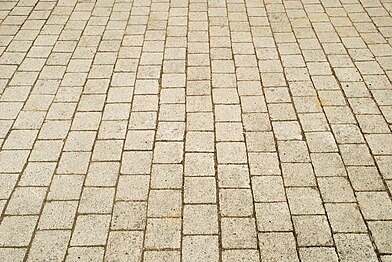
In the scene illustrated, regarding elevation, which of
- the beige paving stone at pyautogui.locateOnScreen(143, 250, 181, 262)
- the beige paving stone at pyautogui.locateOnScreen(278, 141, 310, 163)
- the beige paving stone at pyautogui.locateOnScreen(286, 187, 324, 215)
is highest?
the beige paving stone at pyautogui.locateOnScreen(143, 250, 181, 262)

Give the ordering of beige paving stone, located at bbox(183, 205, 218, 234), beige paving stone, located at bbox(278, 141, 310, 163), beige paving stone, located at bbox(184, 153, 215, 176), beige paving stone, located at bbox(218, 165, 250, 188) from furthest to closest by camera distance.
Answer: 1. beige paving stone, located at bbox(278, 141, 310, 163)
2. beige paving stone, located at bbox(184, 153, 215, 176)
3. beige paving stone, located at bbox(218, 165, 250, 188)
4. beige paving stone, located at bbox(183, 205, 218, 234)

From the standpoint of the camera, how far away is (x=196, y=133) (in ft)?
14.2

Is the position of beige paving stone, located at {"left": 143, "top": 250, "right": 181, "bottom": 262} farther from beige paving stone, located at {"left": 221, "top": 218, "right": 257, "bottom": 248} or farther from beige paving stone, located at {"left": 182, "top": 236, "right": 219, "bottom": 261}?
beige paving stone, located at {"left": 221, "top": 218, "right": 257, "bottom": 248}

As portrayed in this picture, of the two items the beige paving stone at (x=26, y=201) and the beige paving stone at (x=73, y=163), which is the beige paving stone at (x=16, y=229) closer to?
the beige paving stone at (x=26, y=201)

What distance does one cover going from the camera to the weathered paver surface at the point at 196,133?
335cm

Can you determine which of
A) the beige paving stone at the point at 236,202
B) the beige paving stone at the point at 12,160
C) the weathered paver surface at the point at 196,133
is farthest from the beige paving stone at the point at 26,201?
the beige paving stone at the point at 236,202

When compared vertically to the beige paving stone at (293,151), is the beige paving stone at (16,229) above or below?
above

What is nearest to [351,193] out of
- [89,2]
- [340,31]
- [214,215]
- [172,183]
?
[214,215]

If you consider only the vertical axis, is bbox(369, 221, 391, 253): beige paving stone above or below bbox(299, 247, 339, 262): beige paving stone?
below

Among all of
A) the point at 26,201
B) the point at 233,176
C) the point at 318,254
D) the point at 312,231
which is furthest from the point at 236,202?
the point at 26,201

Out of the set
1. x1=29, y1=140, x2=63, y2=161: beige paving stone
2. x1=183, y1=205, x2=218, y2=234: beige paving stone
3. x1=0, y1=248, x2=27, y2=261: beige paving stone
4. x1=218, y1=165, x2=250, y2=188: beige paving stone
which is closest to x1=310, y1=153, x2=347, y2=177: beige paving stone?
x1=218, y1=165, x2=250, y2=188: beige paving stone

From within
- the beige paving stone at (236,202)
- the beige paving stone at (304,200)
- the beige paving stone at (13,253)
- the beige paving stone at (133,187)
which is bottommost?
the beige paving stone at (304,200)

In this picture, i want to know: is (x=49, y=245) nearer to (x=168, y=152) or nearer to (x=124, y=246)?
(x=124, y=246)

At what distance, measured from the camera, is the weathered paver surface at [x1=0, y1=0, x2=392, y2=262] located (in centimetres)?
335
